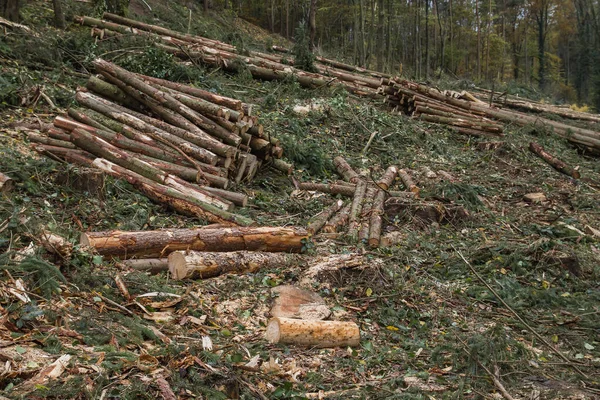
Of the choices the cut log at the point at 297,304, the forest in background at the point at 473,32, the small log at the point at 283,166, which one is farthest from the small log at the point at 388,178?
the forest in background at the point at 473,32

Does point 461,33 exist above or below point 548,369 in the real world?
above

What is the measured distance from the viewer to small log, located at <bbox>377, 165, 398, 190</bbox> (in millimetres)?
9352

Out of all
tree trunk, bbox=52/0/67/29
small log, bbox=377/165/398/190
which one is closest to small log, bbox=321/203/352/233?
small log, bbox=377/165/398/190

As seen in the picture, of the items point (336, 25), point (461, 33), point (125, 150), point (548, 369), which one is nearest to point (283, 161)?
point (125, 150)

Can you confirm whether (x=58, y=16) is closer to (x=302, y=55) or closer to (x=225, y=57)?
(x=225, y=57)

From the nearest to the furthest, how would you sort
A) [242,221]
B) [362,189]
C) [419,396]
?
[419,396] → [242,221] → [362,189]

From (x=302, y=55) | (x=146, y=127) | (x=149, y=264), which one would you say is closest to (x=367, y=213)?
(x=149, y=264)

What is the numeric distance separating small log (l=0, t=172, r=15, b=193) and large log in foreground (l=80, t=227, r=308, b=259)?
4.94 ft

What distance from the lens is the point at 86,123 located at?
837 centimetres

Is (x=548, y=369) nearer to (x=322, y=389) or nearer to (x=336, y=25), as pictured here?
(x=322, y=389)

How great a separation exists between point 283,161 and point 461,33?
117 ft

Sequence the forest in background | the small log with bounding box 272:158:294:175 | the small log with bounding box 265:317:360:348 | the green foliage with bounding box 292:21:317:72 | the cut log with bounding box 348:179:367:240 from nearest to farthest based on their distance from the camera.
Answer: the small log with bounding box 265:317:360:348
the cut log with bounding box 348:179:367:240
the small log with bounding box 272:158:294:175
the green foliage with bounding box 292:21:317:72
the forest in background

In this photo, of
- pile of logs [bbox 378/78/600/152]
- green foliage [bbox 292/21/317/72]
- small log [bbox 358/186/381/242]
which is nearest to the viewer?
small log [bbox 358/186/381/242]

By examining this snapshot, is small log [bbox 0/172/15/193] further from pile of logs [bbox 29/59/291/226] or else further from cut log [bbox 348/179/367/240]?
cut log [bbox 348/179/367/240]
